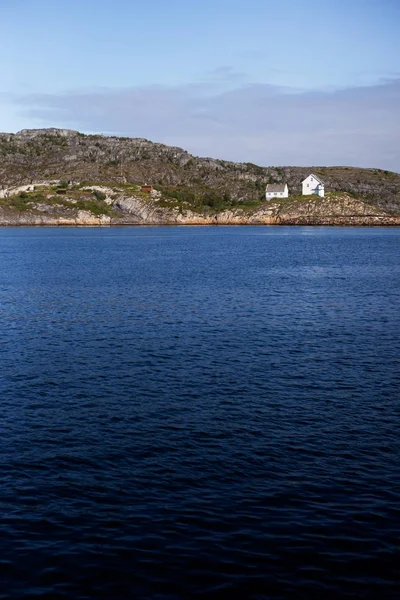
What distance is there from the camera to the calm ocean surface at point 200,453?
1541 centimetres

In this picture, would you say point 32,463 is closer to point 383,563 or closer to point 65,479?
point 65,479

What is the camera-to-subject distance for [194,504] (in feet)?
61.2

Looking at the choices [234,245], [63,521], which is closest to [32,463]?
[63,521]

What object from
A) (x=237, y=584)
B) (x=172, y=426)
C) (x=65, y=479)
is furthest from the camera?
(x=172, y=426)

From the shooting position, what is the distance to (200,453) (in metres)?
22.4

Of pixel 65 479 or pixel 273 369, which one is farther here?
pixel 273 369

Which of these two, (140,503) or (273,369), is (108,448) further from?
(273,369)

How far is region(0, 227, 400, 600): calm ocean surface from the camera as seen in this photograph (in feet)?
50.6

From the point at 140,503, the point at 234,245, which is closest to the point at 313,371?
the point at 140,503

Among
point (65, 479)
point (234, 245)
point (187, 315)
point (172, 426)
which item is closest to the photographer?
point (65, 479)

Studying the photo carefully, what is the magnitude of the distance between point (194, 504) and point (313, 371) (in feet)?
52.0

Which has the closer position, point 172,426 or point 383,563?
point 383,563

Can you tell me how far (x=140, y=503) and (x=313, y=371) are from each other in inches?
654

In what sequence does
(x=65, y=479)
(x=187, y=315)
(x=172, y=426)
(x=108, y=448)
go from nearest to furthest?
(x=65, y=479), (x=108, y=448), (x=172, y=426), (x=187, y=315)
